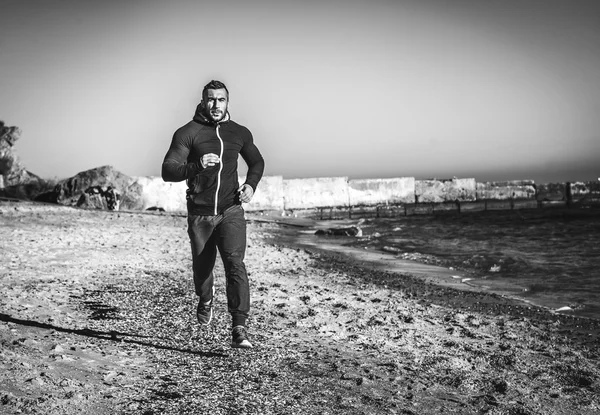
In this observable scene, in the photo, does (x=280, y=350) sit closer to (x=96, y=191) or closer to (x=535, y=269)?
(x=535, y=269)

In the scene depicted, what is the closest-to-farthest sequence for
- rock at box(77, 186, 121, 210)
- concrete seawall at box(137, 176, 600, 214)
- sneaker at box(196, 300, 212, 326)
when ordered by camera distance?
sneaker at box(196, 300, 212, 326)
rock at box(77, 186, 121, 210)
concrete seawall at box(137, 176, 600, 214)

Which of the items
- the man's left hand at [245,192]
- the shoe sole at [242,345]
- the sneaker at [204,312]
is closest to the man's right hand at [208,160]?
the man's left hand at [245,192]

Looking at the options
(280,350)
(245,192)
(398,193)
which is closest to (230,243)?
(245,192)

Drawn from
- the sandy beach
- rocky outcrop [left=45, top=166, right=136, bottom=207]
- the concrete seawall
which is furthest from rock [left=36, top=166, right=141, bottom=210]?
the concrete seawall

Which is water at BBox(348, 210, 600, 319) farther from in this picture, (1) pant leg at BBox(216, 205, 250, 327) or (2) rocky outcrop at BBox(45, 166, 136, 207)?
(2) rocky outcrop at BBox(45, 166, 136, 207)

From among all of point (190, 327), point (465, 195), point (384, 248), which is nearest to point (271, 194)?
point (465, 195)

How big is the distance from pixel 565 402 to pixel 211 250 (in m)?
3.01

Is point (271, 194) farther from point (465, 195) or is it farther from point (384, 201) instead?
point (465, 195)

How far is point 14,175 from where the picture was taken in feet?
129

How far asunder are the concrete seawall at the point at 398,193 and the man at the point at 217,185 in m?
83.8

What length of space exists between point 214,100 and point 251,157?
58cm

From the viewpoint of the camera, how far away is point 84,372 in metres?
3.33

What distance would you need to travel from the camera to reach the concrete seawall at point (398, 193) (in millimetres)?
97500

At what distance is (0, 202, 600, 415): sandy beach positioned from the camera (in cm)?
303
